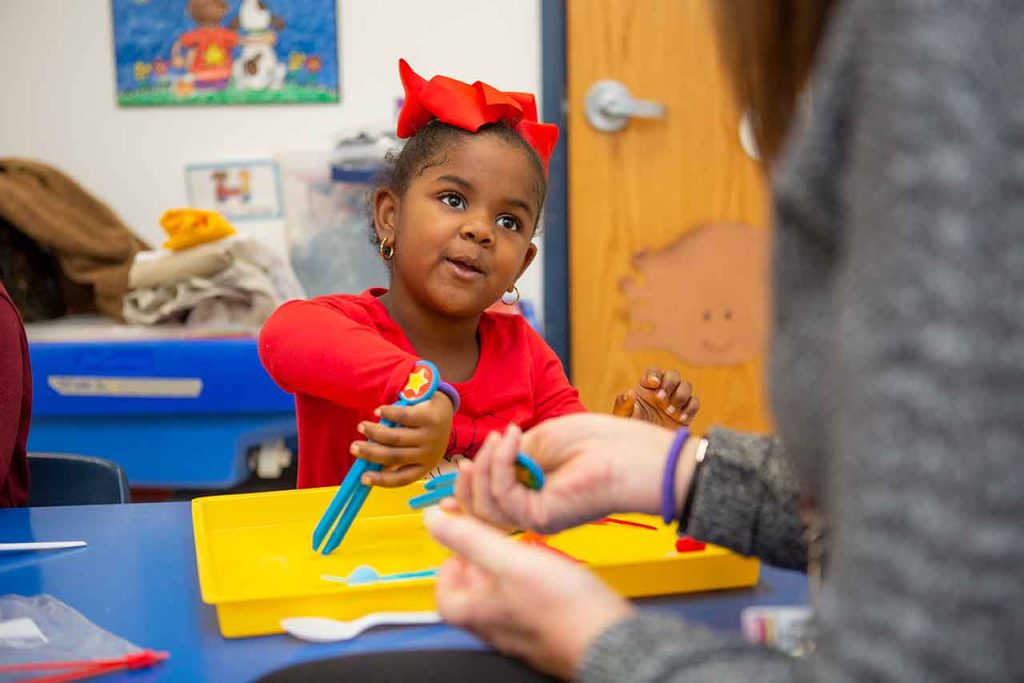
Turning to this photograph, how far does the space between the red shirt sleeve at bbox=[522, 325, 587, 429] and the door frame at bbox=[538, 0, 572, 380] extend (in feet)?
3.12

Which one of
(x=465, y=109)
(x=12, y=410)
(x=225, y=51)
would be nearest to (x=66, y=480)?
(x=12, y=410)

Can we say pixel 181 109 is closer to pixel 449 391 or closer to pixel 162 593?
pixel 449 391

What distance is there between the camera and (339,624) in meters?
0.59

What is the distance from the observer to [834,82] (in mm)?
326

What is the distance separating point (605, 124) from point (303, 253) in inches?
29.5

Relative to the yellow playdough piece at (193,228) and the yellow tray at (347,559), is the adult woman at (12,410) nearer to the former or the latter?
the yellow tray at (347,559)

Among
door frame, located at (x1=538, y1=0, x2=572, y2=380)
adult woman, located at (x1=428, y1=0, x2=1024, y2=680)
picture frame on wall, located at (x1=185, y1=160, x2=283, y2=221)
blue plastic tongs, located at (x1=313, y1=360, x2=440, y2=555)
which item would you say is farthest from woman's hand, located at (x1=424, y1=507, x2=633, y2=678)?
picture frame on wall, located at (x1=185, y1=160, x2=283, y2=221)

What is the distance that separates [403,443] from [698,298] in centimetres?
160

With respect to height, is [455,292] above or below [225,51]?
below

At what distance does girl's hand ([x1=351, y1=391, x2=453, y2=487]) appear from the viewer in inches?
30.0

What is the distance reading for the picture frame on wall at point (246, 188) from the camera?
2322mm

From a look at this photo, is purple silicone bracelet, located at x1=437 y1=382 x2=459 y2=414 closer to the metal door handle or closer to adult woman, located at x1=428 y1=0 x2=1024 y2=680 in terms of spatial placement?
adult woman, located at x1=428 y1=0 x2=1024 y2=680

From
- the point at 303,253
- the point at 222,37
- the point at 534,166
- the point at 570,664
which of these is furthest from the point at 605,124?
the point at 570,664

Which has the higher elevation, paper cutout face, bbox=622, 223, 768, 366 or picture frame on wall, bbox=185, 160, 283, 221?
picture frame on wall, bbox=185, 160, 283, 221
